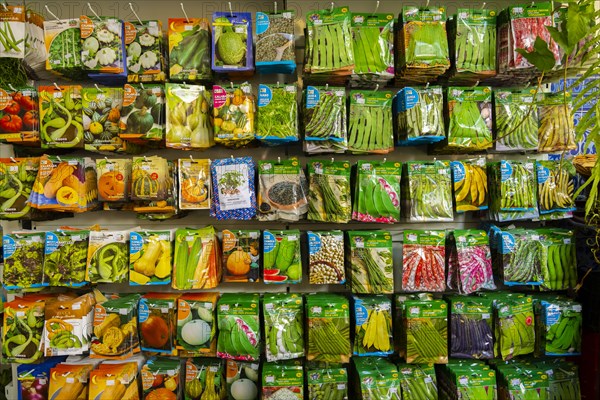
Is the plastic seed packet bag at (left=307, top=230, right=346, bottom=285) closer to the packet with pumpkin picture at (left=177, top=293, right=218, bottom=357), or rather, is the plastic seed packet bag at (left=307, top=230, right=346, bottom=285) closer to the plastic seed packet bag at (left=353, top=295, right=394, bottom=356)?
the plastic seed packet bag at (left=353, top=295, right=394, bottom=356)

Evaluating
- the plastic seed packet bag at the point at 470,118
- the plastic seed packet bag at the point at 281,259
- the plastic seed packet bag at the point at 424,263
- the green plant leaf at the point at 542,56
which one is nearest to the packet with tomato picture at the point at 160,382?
the plastic seed packet bag at the point at 281,259

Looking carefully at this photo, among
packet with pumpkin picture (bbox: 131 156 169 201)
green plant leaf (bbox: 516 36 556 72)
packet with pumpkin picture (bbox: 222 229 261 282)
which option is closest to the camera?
green plant leaf (bbox: 516 36 556 72)

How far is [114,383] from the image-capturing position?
7.51ft

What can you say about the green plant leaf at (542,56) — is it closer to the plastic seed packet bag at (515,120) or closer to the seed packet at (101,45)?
the plastic seed packet bag at (515,120)

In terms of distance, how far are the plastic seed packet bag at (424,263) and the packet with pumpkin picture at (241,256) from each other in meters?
0.88

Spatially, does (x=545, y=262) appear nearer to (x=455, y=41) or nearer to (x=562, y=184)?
(x=562, y=184)

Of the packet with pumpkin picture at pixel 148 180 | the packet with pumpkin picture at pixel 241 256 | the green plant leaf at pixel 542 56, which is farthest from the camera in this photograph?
the packet with pumpkin picture at pixel 241 256

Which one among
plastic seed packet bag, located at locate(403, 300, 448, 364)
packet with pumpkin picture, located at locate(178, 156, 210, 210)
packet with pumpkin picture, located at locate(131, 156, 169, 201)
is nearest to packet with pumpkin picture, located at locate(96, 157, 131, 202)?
packet with pumpkin picture, located at locate(131, 156, 169, 201)

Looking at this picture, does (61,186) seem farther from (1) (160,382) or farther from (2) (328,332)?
(2) (328,332)

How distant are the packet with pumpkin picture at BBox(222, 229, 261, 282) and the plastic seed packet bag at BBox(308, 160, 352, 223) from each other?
377 millimetres

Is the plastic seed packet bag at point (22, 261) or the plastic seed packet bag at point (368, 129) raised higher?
the plastic seed packet bag at point (368, 129)

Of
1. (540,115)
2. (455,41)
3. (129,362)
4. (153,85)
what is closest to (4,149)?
(153,85)

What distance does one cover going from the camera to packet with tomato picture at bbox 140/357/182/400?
7.65 ft

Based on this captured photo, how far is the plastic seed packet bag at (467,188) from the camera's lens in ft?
7.87
